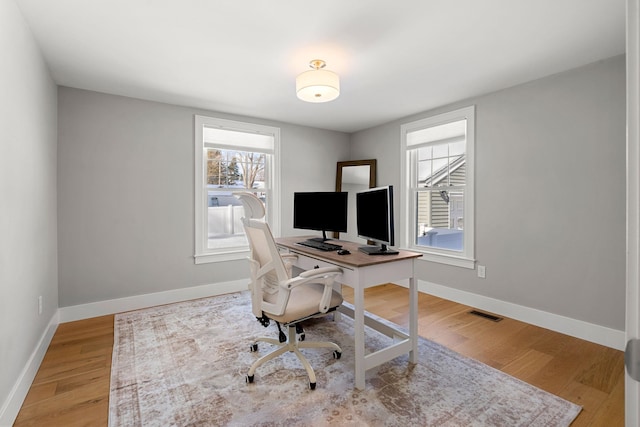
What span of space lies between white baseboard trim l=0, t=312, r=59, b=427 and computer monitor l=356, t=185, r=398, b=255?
227cm

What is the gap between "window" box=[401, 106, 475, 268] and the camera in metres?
3.48

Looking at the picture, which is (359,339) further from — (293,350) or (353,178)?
(353,178)

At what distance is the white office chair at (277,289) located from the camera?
74.4 inches

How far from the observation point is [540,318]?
114 inches

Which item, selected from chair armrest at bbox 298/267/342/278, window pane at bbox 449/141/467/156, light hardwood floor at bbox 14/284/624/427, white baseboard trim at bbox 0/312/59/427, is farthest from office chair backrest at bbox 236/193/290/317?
window pane at bbox 449/141/467/156

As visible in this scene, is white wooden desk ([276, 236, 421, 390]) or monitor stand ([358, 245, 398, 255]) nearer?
white wooden desk ([276, 236, 421, 390])

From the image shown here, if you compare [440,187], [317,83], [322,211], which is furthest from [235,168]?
[440,187]

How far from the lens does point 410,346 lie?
7.31ft

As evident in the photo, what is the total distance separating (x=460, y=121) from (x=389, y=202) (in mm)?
2147

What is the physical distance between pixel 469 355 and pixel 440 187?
2.09 metres

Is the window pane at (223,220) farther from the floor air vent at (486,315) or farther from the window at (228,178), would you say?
the floor air vent at (486,315)

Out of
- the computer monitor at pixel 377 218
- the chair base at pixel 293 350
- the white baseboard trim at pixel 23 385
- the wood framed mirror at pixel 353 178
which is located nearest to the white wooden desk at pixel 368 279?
the computer monitor at pixel 377 218

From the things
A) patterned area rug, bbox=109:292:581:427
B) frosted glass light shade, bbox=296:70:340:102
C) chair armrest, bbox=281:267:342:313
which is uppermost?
frosted glass light shade, bbox=296:70:340:102

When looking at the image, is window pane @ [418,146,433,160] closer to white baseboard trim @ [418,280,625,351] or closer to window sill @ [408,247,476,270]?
window sill @ [408,247,476,270]
